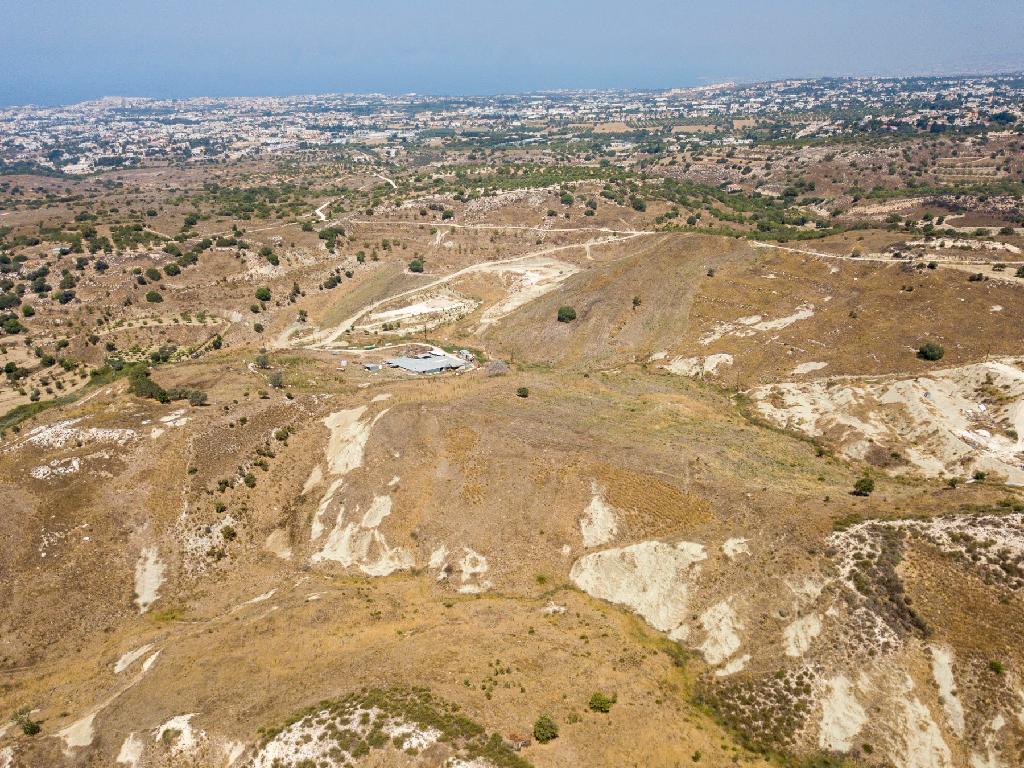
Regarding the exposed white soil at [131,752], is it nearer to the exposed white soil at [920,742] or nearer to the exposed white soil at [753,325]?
the exposed white soil at [920,742]

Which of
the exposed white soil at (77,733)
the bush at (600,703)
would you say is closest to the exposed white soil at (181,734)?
the exposed white soil at (77,733)

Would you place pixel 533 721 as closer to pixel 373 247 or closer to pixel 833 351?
pixel 833 351

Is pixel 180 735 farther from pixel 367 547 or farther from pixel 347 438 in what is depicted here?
pixel 347 438

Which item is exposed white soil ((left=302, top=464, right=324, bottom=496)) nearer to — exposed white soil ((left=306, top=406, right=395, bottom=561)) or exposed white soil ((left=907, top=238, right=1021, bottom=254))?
exposed white soil ((left=306, top=406, right=395, bottom=561))

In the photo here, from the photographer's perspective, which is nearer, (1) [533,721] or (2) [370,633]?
(1) [533,721]

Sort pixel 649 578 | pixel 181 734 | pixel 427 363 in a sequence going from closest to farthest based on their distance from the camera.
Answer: pixel 181 734 → pixel 649 578 → pixel 427 363

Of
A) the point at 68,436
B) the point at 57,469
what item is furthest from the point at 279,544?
the point at 68,436

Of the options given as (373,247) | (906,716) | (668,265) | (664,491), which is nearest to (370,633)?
(664,491)
